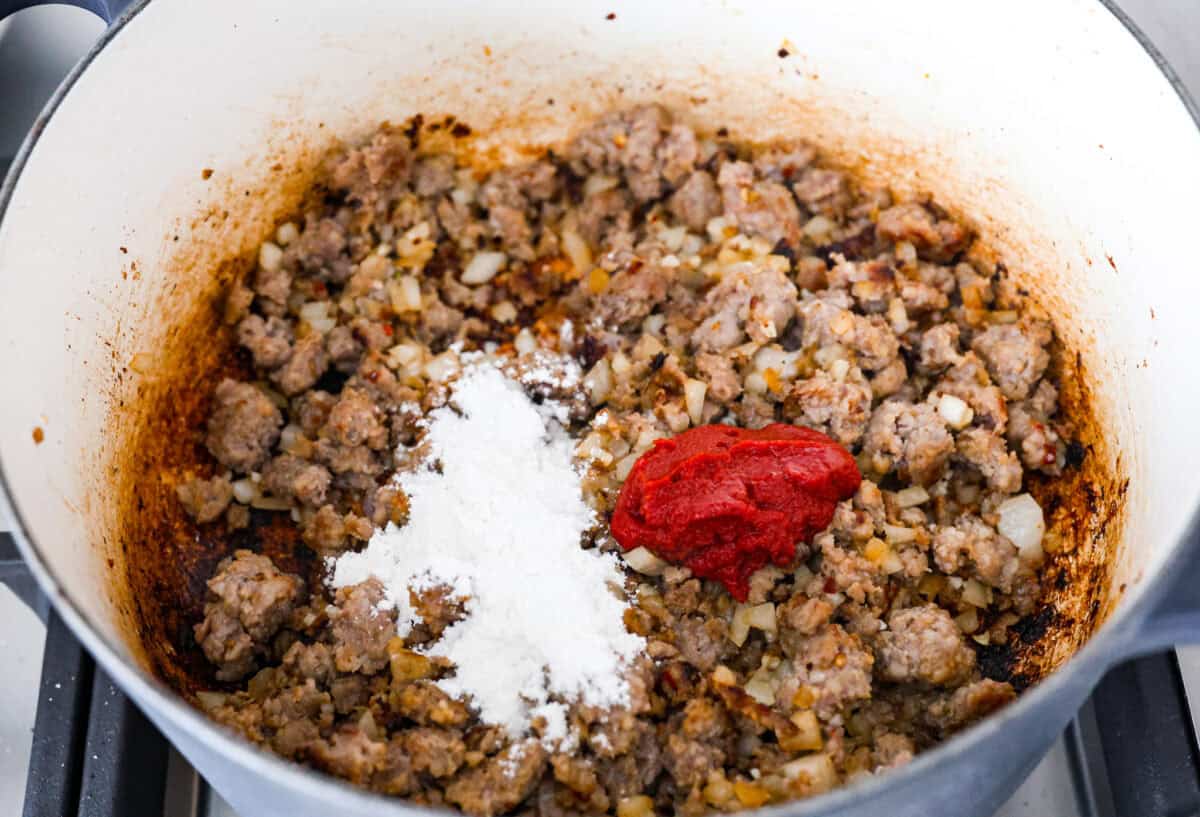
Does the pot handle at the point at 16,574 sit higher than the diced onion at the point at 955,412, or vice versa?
the diced onion at the point at 955,412

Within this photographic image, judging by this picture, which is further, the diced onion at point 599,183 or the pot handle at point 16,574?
the diced onion at point 599,183

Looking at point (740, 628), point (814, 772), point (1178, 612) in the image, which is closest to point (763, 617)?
point (740, 628)

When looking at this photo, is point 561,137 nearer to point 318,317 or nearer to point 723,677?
point 318,317

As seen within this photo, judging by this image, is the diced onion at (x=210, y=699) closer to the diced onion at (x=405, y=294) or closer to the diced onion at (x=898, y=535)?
the diced onion at (x=405, y=294)

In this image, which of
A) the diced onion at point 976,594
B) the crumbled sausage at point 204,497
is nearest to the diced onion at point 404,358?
the crumbled sausage at point 204,497

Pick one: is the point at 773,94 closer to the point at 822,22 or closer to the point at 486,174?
the point at 822,22

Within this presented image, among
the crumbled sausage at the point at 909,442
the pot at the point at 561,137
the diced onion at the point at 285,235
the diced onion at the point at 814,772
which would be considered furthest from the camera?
the diced onion at the point at 285,235
